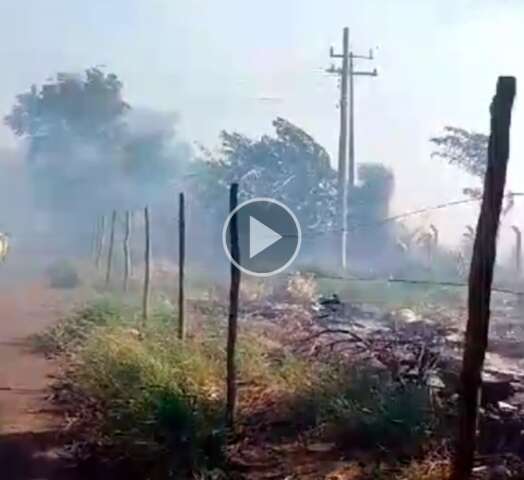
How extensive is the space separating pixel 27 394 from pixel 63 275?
401 centimetres

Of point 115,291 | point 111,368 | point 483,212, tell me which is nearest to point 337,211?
point 115,291

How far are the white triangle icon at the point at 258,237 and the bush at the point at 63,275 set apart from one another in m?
3.33

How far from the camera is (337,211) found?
8.80 metres

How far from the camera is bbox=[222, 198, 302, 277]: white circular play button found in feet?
21.7

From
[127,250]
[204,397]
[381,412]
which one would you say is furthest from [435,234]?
[381,412]

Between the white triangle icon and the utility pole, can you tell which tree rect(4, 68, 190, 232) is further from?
the white triangle icon

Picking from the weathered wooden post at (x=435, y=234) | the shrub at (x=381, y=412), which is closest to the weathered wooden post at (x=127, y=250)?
the weathered wooden post at (x=435, y=234)

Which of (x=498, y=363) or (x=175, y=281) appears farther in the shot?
(x=175, y=281)

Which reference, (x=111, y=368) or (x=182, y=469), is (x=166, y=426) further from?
(x=111, y=368)

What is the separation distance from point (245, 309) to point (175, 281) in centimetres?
102

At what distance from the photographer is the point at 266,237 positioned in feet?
22.7

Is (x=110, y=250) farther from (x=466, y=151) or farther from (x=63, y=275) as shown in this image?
(x=466, y=151)

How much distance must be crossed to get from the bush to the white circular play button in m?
2.67

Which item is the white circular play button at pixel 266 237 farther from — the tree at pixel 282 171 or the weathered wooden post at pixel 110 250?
the weathered wooden post at pixel 110 250
